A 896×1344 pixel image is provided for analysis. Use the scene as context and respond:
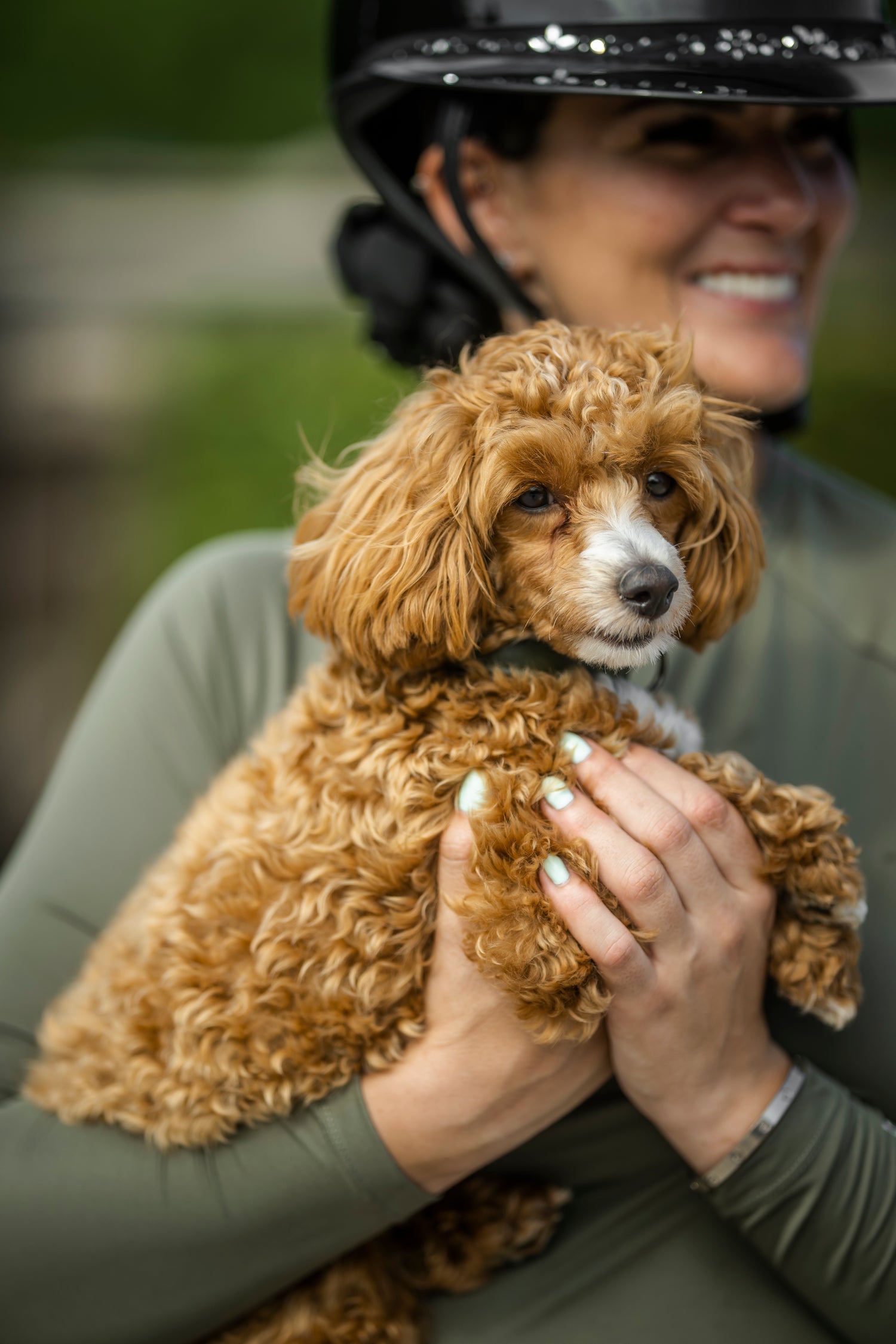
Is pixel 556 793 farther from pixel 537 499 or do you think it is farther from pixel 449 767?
pixel 537 499

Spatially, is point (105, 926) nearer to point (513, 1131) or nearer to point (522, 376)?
point (513, 1131)

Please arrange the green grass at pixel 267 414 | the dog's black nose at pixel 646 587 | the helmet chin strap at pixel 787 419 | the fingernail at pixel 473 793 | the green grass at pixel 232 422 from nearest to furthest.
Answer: the dog's black nose at pixel 646 587
the fingernail at pixel 473 793
the helmet chin strap at pixel 787 419
the green grass at pixel 267 414
the green grass at pixel 232 422

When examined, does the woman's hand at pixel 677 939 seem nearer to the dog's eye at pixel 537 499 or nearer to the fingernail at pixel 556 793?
the fingernail at pixel 556 793

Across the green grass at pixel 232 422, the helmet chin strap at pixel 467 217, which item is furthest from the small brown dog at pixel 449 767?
the green grass at pixel 232 422

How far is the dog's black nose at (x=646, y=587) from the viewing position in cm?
137

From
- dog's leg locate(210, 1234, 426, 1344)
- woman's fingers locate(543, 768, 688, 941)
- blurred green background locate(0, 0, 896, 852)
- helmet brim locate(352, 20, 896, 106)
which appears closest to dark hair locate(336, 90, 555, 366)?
helmet brim locate(352, 20, 896, 106)

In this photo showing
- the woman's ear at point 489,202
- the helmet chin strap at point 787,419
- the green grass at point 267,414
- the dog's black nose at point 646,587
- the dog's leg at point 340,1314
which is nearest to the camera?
the dog's black nose at point 646,587

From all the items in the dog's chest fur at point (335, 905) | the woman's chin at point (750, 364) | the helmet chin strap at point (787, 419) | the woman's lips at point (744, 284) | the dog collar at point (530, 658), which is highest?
the woman's lips at point (744, 284)

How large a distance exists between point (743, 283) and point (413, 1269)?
5.92 feet

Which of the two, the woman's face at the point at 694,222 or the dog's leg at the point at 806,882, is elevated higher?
the woman's face at the point at 694,222

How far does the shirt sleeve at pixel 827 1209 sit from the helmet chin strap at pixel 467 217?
1482 millimetres

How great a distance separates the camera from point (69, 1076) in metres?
1.70

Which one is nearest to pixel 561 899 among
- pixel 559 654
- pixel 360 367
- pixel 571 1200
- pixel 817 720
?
pixel 559 654

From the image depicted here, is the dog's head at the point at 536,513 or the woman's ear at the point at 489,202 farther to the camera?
the woman's ear at the point at 489,202
